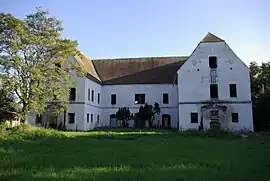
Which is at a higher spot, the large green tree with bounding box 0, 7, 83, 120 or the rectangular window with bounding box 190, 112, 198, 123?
the large green tree with bounding box 0, 7, 83, 120

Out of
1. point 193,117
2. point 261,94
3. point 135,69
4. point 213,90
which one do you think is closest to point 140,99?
point 135,69

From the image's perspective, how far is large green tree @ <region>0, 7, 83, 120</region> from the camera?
21.8 meters

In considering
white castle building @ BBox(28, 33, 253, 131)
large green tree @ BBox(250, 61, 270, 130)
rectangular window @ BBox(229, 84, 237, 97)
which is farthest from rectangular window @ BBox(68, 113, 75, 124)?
large green tree @ BBox(250, 61, 270, 130)

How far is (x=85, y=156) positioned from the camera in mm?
12008

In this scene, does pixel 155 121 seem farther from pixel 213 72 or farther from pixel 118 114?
pixel 213 72

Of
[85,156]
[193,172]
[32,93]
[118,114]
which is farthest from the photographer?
[118,114]

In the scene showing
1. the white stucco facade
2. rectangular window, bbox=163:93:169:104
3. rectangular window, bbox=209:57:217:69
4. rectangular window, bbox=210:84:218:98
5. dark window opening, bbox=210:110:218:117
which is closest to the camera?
dark window opening, bbox=210:110:218:117

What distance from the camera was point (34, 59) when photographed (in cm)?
2384

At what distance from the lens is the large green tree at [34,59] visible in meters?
21.8

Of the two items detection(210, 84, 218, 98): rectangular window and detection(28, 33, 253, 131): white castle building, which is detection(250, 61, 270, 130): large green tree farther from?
detection(210, 84, 218, 98): rectangular window

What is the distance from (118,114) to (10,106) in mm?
13995

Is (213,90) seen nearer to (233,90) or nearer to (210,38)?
(233,90)

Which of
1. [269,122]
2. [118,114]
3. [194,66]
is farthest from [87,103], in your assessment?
[269,122]

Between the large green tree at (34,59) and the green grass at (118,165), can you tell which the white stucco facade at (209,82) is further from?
the green grass at (118,165)
